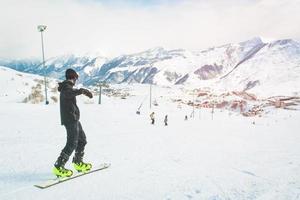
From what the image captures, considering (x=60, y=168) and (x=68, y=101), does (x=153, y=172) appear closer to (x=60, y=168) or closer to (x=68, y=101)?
(x=60, y=168)

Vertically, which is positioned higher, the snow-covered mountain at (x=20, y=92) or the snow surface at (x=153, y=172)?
the snow-covered mountain at (x=20, y=92)

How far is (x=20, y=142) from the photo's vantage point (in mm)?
11984

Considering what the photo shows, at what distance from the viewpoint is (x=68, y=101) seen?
671 centimetres

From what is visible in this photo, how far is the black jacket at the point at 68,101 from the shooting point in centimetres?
664

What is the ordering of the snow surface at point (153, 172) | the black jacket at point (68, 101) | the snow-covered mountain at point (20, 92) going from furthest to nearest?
1. the snow-covered mountain at point (20, 92)
2. the black jacket at point (68, 101)
3. the snow surface at point (153, 172)

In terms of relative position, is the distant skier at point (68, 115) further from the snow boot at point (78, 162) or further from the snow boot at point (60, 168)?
the snow boot at point (78, 162)

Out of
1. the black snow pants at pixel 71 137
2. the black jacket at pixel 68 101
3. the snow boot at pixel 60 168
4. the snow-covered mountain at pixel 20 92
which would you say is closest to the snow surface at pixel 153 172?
the snow boot at pixel 60 168

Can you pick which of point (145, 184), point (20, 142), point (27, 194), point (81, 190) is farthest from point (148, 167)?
point (20, 142)

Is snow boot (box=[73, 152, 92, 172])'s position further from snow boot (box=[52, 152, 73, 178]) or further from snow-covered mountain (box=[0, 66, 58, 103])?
snow-covered mountain (box=[0, 66, 58, 103])

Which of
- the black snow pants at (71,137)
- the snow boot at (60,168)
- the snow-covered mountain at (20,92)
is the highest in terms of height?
the snow-covered mountain at (20,92)

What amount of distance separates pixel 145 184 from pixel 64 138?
7738mm

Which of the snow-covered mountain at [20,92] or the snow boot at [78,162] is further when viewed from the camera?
the snow-covered mountain at [20,92]

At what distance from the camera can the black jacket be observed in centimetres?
664

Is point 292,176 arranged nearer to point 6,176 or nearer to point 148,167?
point 148,167
